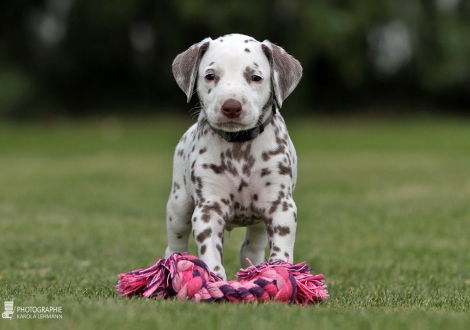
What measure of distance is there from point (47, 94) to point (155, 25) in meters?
5.38

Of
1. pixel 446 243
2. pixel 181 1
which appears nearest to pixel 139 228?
pixel 446 243

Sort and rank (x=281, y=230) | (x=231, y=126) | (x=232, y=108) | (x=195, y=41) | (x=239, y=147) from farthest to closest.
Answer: (x=195, y=41) < (x=239, y=147) < (x=281, y=230) < (x=231, y=126) < (x=232, y=108)

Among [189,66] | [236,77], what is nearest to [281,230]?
[236,77]

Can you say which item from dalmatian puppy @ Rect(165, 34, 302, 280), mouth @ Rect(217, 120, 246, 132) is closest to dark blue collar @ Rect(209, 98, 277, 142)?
dalmatian puppy @ Rect(165, 34, 302, 280)

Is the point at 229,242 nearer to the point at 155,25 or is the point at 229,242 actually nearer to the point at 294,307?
the point at 294,307

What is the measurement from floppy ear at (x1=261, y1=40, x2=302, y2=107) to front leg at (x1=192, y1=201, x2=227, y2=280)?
0.84 m

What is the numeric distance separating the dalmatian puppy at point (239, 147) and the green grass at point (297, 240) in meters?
0.69

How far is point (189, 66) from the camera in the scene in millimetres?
5250

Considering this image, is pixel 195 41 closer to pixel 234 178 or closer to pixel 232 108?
pixel 234 178

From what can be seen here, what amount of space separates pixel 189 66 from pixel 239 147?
681mm

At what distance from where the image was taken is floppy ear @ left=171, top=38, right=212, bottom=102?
521 cm

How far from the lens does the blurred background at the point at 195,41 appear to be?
30.5 meters

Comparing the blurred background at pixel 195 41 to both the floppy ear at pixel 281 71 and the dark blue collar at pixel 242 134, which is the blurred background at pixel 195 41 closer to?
the floppy ear at pixel 281 71

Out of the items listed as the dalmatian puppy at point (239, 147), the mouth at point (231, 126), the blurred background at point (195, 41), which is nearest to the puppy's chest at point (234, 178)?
the dalmatian puppy at point (239, 147)
